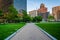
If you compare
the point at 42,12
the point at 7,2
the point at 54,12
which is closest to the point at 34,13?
the point at 42,12

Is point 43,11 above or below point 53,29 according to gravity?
above

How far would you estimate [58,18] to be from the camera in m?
119

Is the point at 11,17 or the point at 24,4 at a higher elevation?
the point at 24,4

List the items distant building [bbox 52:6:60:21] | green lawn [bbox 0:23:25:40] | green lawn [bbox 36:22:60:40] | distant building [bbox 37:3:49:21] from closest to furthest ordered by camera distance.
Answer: green lawn [bbox 0:23:25:40] < green lawn [bbox 36:22:60:40] < distant building [bbox 52:6:60:21] < distant building [bbox 37:3:49:21]

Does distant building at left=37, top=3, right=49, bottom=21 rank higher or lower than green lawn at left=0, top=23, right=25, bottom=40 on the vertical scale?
higher

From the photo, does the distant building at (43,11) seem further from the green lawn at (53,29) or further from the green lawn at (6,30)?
the green lawn at (6,30)

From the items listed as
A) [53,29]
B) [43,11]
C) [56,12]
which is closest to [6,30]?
[53,29]

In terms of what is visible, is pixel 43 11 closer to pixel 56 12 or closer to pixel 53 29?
pixel 56 12

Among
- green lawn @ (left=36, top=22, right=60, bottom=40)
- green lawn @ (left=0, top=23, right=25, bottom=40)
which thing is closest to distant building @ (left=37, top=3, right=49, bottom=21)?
green lawn @ (left=36, top=22, right=60, bottom=40)

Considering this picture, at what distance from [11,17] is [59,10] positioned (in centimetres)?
7487

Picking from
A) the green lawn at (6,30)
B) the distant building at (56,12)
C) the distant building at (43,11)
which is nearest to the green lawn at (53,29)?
the green lawn at (6,30)

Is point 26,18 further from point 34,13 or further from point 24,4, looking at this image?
point 34,13

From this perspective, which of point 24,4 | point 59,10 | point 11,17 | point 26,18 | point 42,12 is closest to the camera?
point 11,17

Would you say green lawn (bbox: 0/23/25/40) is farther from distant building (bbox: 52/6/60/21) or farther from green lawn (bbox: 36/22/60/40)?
distant building (bbox: 52/6/60/21)
